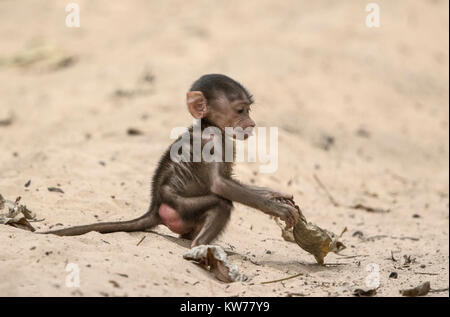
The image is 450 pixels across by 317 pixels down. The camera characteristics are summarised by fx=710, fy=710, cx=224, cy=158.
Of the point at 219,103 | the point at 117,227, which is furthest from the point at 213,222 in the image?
the point at 219,103

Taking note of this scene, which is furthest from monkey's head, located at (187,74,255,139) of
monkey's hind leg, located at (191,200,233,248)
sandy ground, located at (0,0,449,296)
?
sandy ground, located at (0,0,449,296)

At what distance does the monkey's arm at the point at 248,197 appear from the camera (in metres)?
4.84

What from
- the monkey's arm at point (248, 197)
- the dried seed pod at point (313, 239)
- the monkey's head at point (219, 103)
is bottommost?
the dried seed pod at point (313, 239)

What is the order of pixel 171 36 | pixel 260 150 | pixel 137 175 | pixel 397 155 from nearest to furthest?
pixel 137 175
pixel 260 150
pixel 397 155
pixel 171 36

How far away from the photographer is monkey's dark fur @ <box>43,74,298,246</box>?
16.0 feet

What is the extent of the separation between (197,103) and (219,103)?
16cm

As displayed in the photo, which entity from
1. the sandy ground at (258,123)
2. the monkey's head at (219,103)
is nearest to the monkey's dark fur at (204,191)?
the monkey's head at (219,103)

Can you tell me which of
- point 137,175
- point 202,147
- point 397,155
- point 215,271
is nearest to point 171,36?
point 397,155

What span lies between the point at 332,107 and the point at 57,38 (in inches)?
255

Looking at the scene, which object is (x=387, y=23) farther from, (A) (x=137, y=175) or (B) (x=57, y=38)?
(A) (x=137, y=175)

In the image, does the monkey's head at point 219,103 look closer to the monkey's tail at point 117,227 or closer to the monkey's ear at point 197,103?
the monkey's ear at point 197,103

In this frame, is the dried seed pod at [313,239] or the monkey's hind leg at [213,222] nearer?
the monkey's hind leg at [213,222]

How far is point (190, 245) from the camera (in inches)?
202
